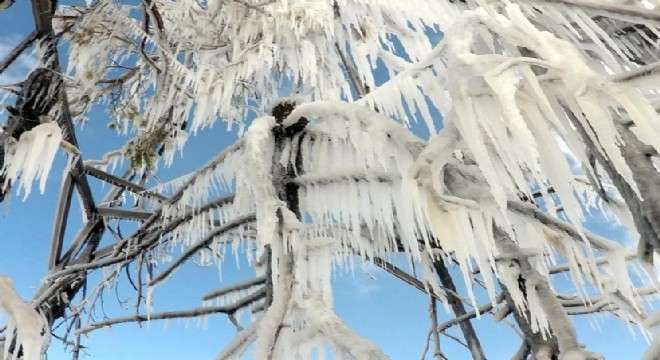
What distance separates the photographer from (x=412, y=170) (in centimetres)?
153

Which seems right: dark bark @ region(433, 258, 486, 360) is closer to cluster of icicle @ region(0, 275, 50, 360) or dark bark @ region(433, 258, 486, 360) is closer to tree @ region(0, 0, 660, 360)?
tree @ region(0, 0, 660, 360)

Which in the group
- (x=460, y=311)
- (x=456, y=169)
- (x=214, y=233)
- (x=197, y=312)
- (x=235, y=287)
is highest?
(x=456, y=169)

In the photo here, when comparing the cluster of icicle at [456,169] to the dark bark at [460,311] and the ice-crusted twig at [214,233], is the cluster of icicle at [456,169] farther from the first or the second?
the dark bark at [460,311]

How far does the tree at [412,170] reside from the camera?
1.36 meters

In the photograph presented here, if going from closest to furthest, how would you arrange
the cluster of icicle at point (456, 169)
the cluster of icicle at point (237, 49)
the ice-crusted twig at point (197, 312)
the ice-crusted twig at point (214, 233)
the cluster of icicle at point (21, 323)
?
1. the cluster of icicle at point (456, 169)
2. the cluster of icicle at point (21, 323)
3. the ice-crusted twig at point (214, 233)
4. the ice-crusted twig at point (197, 312)
5. the cluster of icicle at point (237, 49)

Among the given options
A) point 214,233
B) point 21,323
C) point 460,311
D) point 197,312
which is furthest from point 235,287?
point 460,311

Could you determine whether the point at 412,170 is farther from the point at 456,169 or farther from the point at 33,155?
the point at 33,155

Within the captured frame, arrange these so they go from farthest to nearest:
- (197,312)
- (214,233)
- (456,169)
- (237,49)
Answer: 1. (237,49)
2. (197,312)
3. (214,233)
4. (456,169)

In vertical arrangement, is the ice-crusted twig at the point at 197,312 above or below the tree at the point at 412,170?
below

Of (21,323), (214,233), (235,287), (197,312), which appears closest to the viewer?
(21,323)

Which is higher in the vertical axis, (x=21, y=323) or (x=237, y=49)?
(x=237, y=49)

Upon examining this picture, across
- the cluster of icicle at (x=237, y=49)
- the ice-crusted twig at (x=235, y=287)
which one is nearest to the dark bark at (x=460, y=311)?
the ice-crusted twig at (x=235, y=287)

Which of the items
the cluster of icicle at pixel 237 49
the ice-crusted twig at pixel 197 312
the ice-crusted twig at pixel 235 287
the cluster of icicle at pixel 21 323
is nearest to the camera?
the cluster of icicle at pixel 21 323

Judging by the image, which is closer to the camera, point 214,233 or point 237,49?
point 214,233
